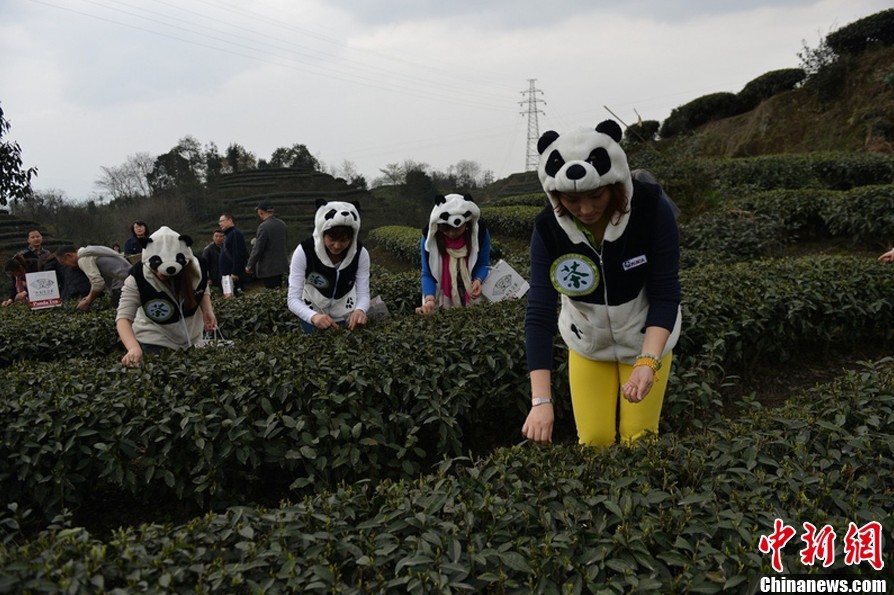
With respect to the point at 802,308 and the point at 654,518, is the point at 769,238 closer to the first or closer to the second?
the point at 802,308

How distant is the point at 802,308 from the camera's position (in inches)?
191

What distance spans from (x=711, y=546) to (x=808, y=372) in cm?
407

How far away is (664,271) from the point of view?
7.45 feet

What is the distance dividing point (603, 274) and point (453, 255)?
2.53m

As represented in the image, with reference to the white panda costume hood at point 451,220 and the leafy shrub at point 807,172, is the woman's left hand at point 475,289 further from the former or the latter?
the leafy shrub at point 807,172

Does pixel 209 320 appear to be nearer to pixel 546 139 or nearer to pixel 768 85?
pixel 546 139

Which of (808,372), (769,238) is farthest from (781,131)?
(808,372)

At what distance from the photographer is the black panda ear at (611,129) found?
224 centimetres

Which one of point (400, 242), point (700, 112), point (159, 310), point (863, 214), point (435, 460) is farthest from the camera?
point (700, 112)

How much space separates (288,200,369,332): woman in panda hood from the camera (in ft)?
13.4

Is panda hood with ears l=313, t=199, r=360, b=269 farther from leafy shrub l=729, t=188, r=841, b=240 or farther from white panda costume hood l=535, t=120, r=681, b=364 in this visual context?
leafy shrub l=729, t=188, r=841, b=240

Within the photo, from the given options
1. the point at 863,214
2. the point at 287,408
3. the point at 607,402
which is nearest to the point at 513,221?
the point at 863,214

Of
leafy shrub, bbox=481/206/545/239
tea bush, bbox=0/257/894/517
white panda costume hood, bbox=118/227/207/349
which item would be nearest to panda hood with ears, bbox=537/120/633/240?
tea bush, bbox=0/257/894/517

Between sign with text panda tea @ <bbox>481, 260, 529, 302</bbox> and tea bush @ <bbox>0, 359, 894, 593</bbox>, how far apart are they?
2.66m
